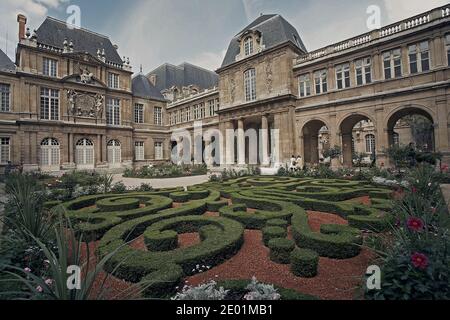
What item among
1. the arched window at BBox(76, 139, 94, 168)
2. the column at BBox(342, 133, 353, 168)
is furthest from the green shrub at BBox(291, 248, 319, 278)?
the arched window at BBox(76, 139, 94, 168)

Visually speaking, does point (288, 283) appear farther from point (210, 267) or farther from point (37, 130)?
point (37, 130)


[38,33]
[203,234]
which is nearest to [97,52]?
[38,33]

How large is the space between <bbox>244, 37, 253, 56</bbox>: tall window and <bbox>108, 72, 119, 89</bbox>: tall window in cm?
1654

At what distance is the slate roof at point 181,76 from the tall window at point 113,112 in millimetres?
10394

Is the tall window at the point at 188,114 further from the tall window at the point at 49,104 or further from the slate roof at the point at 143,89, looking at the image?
the tall window at the point at 49,104

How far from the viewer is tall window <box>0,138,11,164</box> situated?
20.6 m

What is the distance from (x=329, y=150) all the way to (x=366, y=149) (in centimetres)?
2488

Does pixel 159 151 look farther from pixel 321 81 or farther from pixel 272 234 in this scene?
pixel 272 234

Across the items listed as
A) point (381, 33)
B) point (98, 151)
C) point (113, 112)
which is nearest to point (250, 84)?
point (381, 33)

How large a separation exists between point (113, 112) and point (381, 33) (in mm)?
28136

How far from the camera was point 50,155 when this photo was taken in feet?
74.4

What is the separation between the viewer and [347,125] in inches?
783

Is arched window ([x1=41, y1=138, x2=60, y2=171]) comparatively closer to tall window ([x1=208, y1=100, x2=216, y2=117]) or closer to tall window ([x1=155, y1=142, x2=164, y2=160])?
tall window ([x1=155, y1=142, x2=164, y2=160])

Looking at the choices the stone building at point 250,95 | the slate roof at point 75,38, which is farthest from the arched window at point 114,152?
the slate roof at point 75,38
